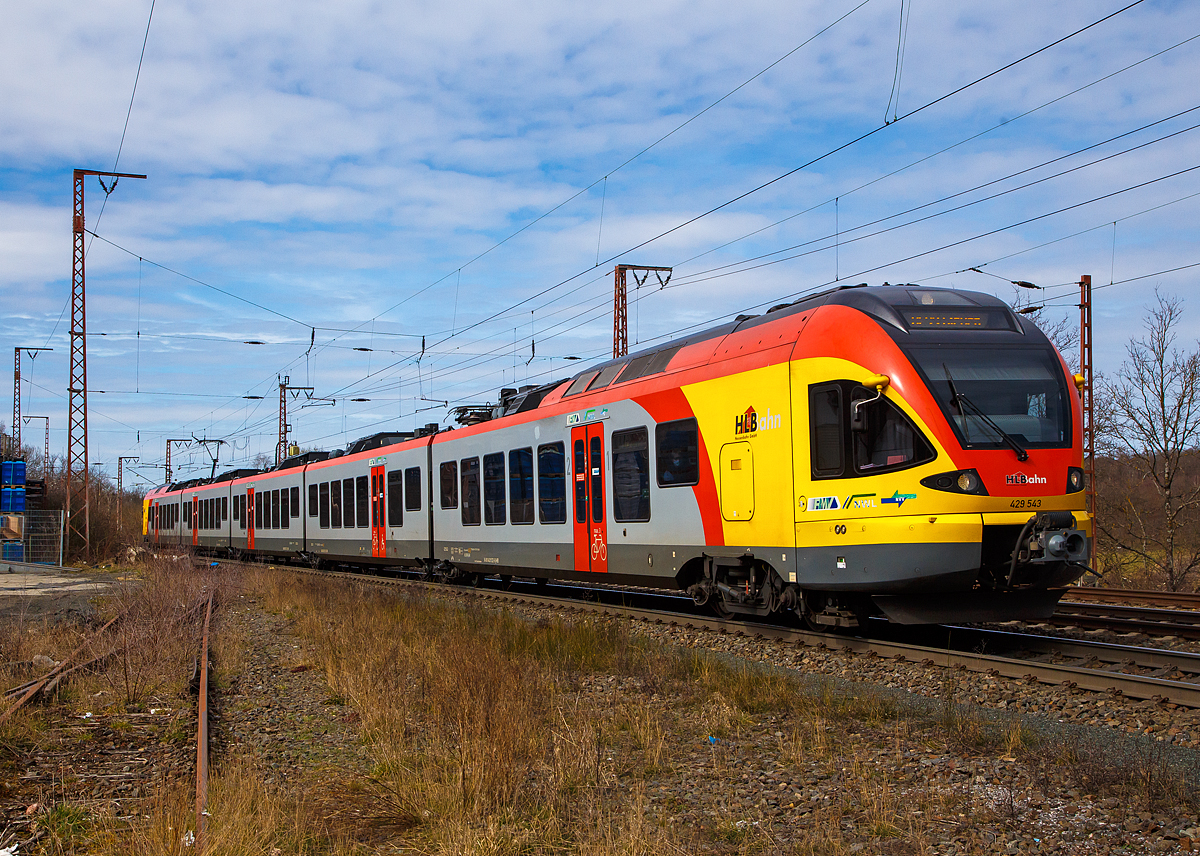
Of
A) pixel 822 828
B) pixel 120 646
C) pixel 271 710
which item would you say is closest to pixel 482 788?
pixel 822 828

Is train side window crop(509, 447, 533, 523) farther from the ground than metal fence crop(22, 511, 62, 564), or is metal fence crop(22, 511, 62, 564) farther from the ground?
train side window crop(509, 447, 533, 523)

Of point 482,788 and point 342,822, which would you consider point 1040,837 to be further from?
point 342,822

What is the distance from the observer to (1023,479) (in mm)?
8555

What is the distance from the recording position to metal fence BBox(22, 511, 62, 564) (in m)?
32.6

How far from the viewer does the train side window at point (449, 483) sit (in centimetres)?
1855

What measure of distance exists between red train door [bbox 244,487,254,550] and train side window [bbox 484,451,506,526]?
19114 mm

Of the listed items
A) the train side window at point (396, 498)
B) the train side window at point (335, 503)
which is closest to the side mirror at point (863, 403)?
the train side window at point (396, 498)

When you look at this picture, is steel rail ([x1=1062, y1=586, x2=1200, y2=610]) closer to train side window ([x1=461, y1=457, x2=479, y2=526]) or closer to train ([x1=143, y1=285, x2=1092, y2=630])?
train ([x1=143, y1=285, x2=1092, y2=630])

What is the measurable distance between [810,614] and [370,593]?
9.00 m

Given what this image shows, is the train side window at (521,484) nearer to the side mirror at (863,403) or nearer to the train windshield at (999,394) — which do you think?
the side mirror at (863,403)

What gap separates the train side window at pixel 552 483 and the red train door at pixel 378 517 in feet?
26.9

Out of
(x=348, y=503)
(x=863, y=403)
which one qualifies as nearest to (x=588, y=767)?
(x=863, y=403)

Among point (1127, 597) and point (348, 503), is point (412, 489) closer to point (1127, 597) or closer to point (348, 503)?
point (348, 503)

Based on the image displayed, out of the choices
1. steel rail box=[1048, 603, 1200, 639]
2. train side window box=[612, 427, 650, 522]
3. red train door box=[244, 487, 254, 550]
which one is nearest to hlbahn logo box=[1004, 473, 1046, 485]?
steel rail box=[1048, 603, 1200, 639]
